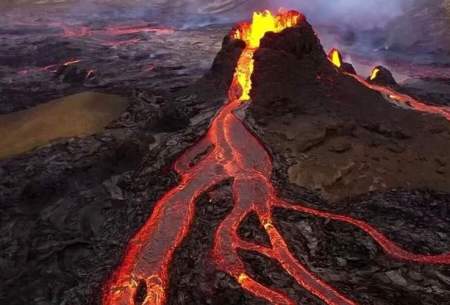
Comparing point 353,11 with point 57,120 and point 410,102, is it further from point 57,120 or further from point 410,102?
point 57,120

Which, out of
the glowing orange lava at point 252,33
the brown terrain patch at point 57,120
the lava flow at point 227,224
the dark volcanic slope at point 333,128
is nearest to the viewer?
the lava flow at point 227,224

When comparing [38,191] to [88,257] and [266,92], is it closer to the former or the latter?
[88,257]

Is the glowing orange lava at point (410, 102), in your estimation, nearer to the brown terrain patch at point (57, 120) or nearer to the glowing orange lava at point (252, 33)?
the glowing orange lava at point (252, 33)

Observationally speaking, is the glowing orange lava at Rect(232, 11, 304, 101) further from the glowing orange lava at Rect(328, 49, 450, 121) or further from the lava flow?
the glowing orange lava at Rect(328, 49, 450, 121)

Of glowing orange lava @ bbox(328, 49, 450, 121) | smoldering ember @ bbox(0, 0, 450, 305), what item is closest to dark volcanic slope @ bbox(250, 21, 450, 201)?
smoldering ember @ bbox(0, 0, 450, 305)

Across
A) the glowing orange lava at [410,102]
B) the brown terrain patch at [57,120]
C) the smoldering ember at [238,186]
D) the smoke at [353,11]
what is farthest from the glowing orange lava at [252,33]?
the smoke at [353,11]

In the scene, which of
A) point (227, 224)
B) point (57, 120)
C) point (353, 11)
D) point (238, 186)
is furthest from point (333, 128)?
point (353, 11)
